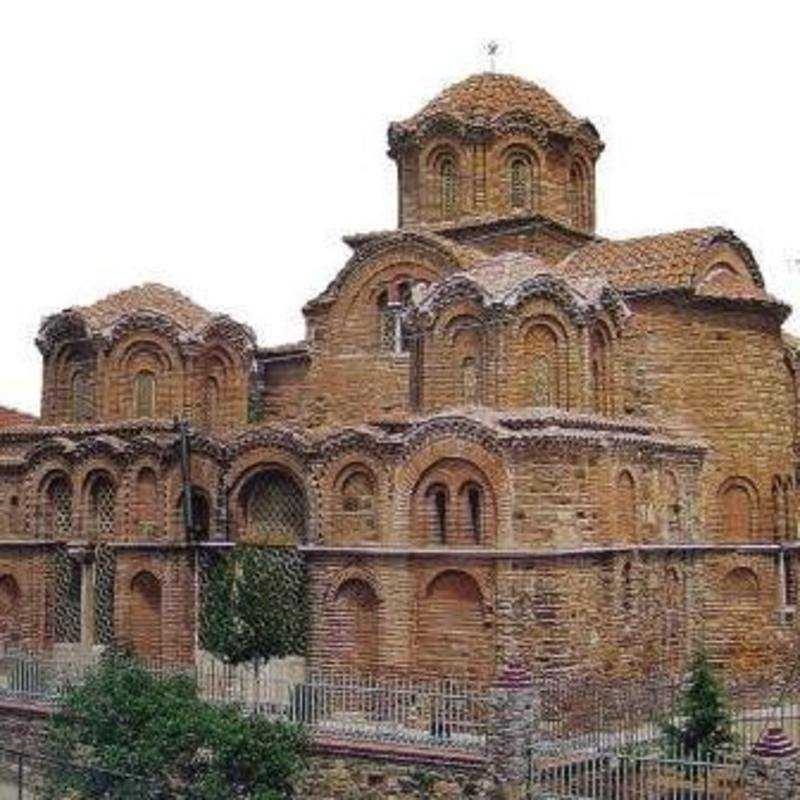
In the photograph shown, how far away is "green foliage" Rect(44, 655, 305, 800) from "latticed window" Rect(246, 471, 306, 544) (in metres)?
3.79

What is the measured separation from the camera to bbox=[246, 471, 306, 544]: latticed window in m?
20.0

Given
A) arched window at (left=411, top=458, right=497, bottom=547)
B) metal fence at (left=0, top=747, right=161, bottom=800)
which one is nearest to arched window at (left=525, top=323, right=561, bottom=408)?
arched window at (left=411, top=458, right=497, bottom=547)

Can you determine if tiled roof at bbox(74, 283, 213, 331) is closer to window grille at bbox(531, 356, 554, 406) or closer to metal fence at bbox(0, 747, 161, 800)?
window grille at bbox(531, 356, 554, 406)

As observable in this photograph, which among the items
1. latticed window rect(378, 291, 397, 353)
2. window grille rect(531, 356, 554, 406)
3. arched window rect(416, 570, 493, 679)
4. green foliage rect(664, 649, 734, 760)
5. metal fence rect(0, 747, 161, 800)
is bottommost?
metal fence rect(0, 747, 161, 800)

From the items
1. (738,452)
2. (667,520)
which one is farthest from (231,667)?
(738,452)

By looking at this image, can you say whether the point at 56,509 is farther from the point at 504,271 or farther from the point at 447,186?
the point at 447,186

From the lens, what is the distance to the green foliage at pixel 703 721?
16281mm

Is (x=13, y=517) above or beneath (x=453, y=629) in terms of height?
above

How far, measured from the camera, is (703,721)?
53.7ft

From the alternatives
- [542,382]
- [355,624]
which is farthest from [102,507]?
[542,382]

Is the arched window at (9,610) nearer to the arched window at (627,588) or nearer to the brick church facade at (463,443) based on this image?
the brick church facade at (463,443)

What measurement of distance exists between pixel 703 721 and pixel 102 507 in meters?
10.9

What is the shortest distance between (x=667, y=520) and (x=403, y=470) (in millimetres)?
4696

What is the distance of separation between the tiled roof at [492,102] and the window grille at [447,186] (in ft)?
3.07
